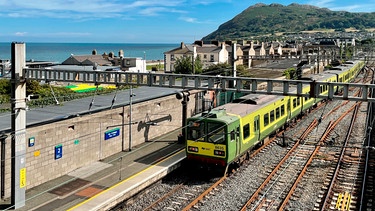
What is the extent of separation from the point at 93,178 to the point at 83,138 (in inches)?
84.3

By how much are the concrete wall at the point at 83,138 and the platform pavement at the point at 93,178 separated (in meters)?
0.36

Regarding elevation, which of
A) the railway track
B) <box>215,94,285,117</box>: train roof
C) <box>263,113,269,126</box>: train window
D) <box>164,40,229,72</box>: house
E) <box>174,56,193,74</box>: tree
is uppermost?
<box>164,40,229,72</box>: house

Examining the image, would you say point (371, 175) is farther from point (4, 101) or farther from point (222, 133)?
point (4, 101)

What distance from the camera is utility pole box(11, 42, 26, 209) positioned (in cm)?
1170

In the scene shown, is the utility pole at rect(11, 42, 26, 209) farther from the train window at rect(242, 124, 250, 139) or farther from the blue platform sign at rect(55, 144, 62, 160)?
the train window at rect(242, 124, 250, 139)

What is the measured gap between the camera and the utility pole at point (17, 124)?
461 inches

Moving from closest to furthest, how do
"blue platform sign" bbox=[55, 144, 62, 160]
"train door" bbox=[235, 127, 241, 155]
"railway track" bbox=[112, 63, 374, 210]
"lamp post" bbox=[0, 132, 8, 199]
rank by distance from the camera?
"lamp post" bbox=[0, 132, 8, 199] < "railway track" bbox=[112, 63, 374, 210] < "blue platform sign" bbox=[55, 144, 62, 160] < "train door" bbox=[235, 127, 241, 155]

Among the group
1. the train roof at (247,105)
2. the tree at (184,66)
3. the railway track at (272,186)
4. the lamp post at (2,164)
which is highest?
the tree at (184,66)

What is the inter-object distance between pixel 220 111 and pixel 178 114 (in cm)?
861

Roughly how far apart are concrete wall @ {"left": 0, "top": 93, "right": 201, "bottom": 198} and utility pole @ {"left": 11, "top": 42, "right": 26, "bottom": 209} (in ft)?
2.96

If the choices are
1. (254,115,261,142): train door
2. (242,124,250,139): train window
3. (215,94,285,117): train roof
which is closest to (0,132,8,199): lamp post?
(215,94,285,117): train roof

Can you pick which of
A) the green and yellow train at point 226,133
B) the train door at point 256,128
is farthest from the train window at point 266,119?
the train door at point 256,128

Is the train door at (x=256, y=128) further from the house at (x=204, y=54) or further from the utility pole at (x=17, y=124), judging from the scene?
the house at (x=204, y=54)

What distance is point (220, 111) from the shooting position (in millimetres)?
15352
